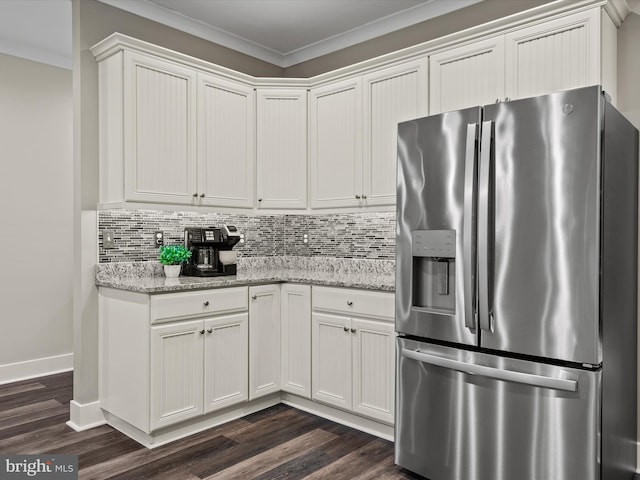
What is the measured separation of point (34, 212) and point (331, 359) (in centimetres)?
300

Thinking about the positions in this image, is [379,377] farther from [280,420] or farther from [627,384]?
[627,384]

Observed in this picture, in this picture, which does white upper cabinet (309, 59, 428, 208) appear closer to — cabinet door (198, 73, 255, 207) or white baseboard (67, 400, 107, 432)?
cabinet door (198, 73, 255, 207)

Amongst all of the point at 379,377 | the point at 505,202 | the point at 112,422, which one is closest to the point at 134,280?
the point at 112,422

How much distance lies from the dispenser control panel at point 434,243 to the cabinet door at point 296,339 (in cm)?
113

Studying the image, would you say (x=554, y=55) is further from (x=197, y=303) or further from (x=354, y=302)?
(x=197, y=303)

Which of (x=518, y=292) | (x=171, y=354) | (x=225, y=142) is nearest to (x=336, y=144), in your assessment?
(x=225, y=142)

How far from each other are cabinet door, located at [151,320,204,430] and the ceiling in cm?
223

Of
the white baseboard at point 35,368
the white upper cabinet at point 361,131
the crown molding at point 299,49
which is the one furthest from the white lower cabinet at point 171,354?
the crown molding at point 299,49

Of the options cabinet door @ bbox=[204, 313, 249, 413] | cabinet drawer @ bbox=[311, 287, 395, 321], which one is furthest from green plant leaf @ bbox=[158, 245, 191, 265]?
cabinet drawer @ bbox=[311, 287, 395, 321]

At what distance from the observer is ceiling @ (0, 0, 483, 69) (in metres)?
3.40

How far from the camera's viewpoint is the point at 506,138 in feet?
6.63

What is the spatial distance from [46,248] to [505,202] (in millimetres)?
3964

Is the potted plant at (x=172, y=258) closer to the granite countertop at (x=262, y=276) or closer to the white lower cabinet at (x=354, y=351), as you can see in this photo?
the granite countertop at (x=262, y=276)

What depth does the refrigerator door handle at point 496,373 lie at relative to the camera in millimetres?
1852
